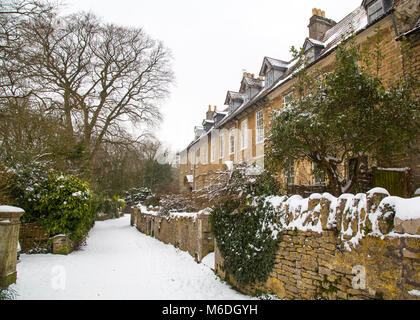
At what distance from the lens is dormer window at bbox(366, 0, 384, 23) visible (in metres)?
10.0

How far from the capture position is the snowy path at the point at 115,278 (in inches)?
224

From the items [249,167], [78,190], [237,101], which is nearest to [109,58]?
[237,101]

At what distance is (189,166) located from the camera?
107 ft

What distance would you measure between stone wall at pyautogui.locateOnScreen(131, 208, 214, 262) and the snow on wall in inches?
174

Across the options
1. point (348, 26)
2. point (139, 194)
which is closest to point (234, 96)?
point (348, 26)

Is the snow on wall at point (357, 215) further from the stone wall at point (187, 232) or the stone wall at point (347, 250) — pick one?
the stone wall at point (187, 232)

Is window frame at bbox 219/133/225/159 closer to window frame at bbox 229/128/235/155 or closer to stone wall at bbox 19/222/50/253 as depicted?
window frame at bbox 229/128/235/155

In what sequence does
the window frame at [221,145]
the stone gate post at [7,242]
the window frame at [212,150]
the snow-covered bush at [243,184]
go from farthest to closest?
the window frame at [212,150]
the window frame at [221,145]
the snow-covered bush at [243,184]
the stone gate post at [7,242]

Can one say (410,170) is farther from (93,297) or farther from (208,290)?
(93,297)

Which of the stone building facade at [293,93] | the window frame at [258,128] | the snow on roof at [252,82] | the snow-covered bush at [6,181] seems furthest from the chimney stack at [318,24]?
the snow-covered bush at [6,181]

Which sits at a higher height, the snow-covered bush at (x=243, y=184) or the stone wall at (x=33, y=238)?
the snow-covered bush at (x=243, y=184)

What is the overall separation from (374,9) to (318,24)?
5839mm

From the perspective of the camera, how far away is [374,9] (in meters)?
10.4
